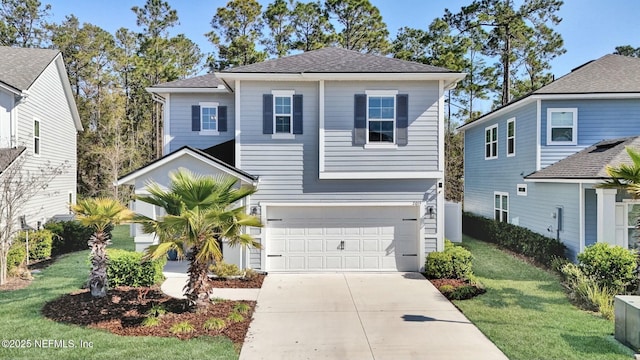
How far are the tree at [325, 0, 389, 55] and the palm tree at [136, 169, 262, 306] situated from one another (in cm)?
2258

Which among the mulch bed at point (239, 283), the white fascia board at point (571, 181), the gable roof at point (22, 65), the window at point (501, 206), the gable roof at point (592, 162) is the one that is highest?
the gable roof at point (22, 65)

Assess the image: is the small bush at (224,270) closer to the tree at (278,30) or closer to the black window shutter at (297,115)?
the black window shutter at (297,115)

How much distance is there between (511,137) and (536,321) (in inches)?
393

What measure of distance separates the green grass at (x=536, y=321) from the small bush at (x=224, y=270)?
5.75 m

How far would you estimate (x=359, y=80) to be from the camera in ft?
36.2

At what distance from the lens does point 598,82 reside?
1361cm

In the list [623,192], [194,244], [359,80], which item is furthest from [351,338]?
[623,192]

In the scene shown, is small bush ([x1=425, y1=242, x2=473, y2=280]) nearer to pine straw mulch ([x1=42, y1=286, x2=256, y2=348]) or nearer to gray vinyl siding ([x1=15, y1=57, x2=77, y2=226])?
pine straw mulch ([x1=42, y1=286, x2=256, y2=348])

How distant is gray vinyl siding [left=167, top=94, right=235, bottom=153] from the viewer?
13.8 m

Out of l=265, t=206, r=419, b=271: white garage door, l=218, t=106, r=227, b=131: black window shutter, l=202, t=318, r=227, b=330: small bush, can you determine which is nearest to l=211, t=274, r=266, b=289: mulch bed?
l=265, t=206, r=419, b=271: white garage door

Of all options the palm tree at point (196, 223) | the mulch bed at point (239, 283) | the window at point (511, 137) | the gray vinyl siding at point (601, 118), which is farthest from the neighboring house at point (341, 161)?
the window at point (511, 137)

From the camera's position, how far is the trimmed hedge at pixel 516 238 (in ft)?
39.3

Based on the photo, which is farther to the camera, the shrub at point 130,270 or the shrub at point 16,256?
the shrub at point 16,256

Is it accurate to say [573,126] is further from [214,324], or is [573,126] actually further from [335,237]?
[214,324]
